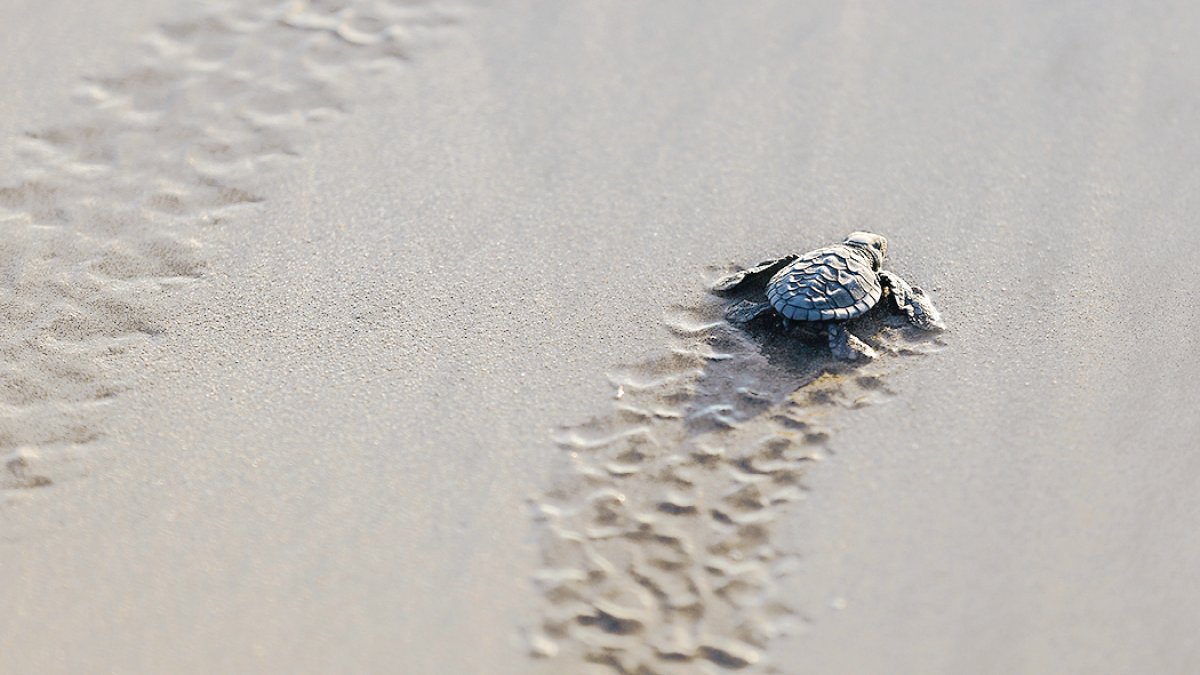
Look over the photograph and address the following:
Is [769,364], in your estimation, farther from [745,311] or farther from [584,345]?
[584,345]

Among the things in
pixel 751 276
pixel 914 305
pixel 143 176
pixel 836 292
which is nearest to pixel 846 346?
pixel 836 292

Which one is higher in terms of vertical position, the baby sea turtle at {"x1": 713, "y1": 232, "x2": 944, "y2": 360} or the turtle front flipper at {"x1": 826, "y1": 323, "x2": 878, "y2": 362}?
the baby sea turtle at {"x1": 713, "y1": 232, "x2": 944, "y2": 360}

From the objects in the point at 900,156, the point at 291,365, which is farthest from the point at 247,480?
the point at 900,156

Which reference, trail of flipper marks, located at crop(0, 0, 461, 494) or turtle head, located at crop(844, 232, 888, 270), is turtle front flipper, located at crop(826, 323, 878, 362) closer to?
turtle head, located at crop(844, 232, 888, 270)

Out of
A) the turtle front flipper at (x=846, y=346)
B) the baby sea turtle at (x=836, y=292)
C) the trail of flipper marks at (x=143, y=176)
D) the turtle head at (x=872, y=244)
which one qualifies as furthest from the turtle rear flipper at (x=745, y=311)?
the trail of flipper marks at (x=143, y=176)

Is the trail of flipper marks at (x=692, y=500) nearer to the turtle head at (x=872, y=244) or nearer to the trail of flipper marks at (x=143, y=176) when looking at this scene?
the turtle head at (x=872, y=244)

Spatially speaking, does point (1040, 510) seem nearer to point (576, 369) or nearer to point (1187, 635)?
point (1187, 635)

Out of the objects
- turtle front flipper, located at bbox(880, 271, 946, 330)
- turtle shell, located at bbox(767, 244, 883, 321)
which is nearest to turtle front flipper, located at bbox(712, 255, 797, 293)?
turtle shell, located at bbox(767, 244, 883, 321)

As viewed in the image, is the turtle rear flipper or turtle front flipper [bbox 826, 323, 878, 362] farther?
the turtle rear flipper
